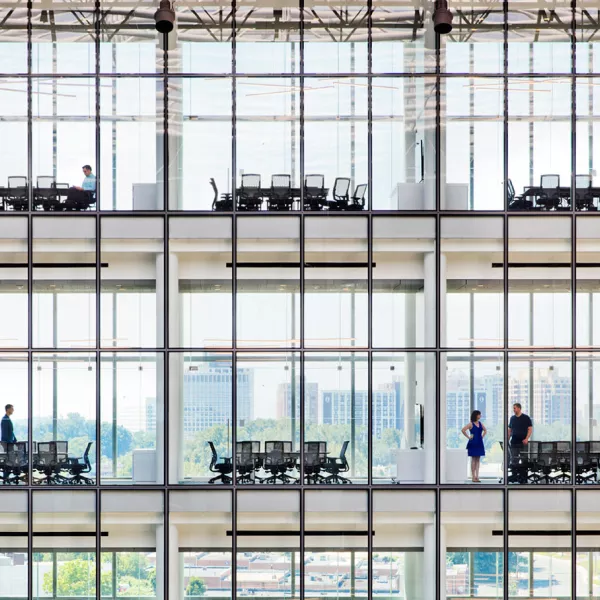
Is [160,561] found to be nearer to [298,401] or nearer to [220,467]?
[220,467]

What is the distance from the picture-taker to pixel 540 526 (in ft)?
43.5

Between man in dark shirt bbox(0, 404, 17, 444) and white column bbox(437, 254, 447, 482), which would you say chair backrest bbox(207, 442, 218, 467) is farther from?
white column bbox(437, 254, 447, 482)

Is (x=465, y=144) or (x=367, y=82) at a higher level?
(x=367, y=82)

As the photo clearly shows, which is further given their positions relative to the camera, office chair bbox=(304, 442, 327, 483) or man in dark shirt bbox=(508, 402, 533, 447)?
man in dark shirt bbox=(508, 402, 533, 447)

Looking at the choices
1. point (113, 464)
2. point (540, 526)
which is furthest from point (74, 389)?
point (540, 526)

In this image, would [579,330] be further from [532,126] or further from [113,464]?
[113,464]

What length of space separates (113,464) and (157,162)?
556cm

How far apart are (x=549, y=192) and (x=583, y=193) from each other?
0.64m

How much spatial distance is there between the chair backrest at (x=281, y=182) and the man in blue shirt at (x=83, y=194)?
331 centimetres

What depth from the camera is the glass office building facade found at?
13234 millimetres

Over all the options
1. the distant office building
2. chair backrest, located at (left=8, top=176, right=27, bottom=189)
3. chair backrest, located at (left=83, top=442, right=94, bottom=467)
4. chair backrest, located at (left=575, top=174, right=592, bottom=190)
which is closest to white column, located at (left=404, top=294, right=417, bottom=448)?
the distant office building

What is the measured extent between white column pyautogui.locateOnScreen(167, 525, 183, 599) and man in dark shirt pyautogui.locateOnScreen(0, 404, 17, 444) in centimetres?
333

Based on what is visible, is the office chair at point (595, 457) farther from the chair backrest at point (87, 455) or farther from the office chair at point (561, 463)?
the chair backrest at point (87, 455)

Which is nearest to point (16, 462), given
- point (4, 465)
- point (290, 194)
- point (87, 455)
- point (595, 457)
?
point (4, 465)
